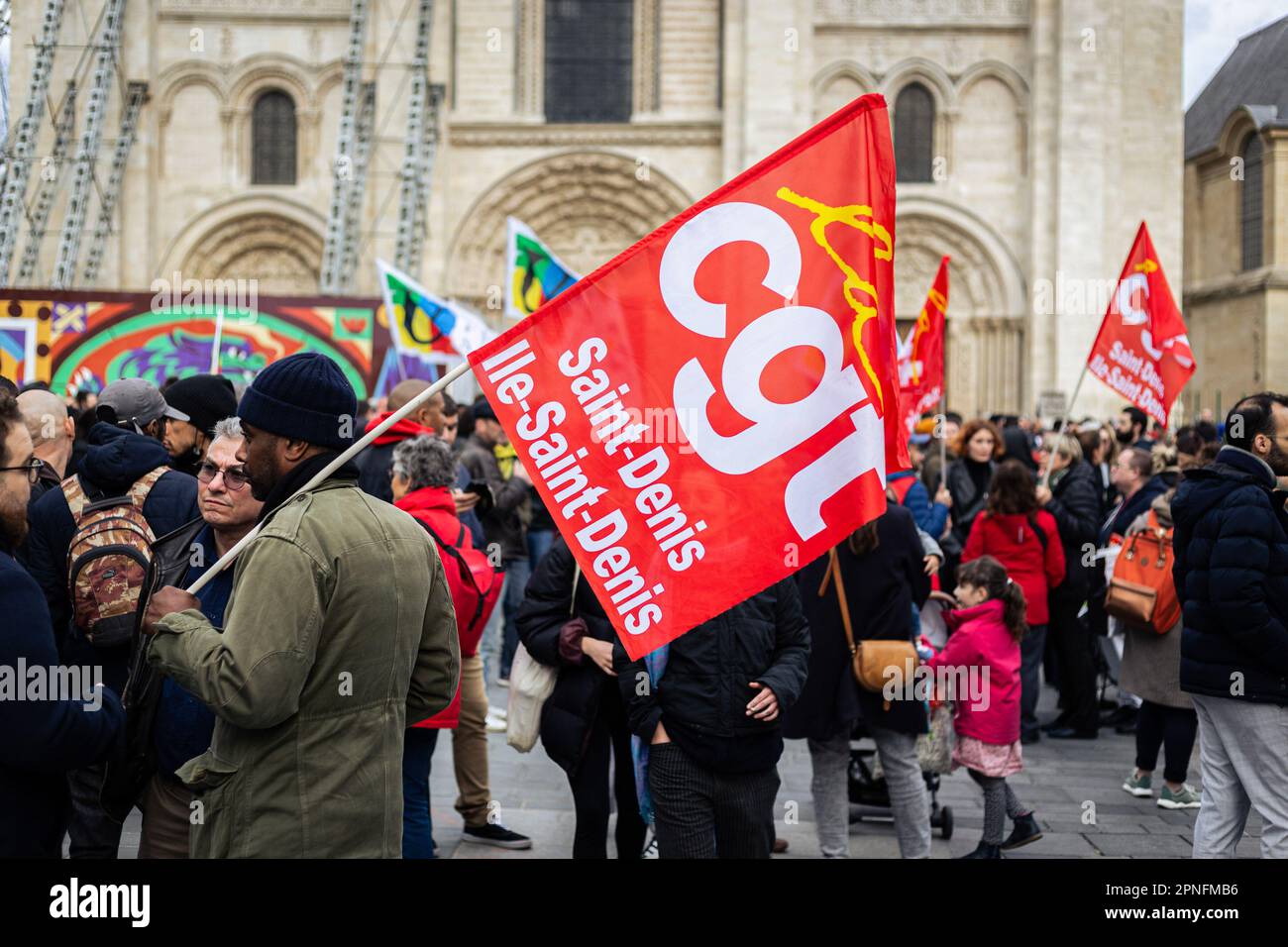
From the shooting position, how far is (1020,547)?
821 centimetres

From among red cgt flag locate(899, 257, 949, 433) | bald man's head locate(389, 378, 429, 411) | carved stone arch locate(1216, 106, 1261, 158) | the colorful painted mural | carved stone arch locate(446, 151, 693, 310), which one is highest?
carved stone arch locate(1216, 106, 1261, 158)

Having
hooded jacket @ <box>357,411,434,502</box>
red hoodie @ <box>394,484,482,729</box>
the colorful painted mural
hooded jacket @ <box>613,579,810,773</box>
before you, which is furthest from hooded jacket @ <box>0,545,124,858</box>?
the colorful painted mural

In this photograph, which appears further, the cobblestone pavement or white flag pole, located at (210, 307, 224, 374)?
white flag pole, located at (210, 307, 224, 374)

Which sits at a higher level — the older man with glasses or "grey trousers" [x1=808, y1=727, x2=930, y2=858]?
the older man with glasses

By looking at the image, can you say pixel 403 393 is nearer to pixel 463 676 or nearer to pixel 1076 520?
pixel 463 676

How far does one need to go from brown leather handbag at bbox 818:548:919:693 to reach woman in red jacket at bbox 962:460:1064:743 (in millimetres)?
2804

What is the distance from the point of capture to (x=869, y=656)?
5500mm

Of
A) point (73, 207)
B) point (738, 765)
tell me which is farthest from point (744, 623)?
point (73, 207)

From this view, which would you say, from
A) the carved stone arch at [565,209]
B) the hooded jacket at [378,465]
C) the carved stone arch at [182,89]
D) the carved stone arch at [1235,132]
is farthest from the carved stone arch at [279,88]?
the carved stone arch at [1235,132]

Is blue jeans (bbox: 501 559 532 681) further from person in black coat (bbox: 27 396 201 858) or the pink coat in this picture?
person in black coat (bbox: 27 396 201 858)

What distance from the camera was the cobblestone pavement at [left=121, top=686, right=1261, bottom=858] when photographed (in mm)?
6125

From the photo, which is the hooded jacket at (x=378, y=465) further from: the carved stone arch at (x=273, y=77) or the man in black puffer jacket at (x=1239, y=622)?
the carved stone arch at (x=273, y=77)

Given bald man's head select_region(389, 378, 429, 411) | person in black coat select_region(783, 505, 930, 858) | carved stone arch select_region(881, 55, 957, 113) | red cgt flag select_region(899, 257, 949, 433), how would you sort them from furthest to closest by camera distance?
carved stone arch select_region(881, 55, 957, 113), red cgt flag select_region(899, 257, 949, 433), bald man's head select_region(389, 378, 429, 411), person in black coat select_region(783, 505, 930, 858)
